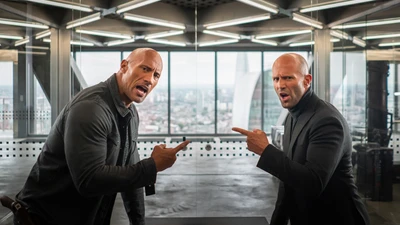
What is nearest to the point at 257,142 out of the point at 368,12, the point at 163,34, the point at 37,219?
the point at 37,219

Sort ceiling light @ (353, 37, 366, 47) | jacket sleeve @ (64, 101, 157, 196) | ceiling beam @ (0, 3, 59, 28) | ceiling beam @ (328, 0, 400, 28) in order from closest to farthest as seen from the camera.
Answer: jacket sleeve @ (64, 101, 157, 196), ceiling beam @ (0, 3, 59, 28), ceiling beam @ (328, 0, 400, 28), ceiling light @ (353, 37, 366, 47)

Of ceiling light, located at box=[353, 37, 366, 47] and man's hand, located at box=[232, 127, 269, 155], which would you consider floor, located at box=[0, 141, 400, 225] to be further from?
man's hand, located at box=[232, 127, 269, 155]

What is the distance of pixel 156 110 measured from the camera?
12.9ft

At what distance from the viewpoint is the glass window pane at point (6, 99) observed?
153 inches

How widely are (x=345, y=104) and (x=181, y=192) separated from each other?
2.54m

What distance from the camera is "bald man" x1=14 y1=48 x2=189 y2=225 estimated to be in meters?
1.13

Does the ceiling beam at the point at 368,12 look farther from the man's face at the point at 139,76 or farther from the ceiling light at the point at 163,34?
the man's face at the point at 139,76

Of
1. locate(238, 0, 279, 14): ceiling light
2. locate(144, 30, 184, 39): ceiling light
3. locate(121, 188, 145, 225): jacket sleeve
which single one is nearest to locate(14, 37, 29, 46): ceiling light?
locate(144, 30, 184, 39): ceiling light

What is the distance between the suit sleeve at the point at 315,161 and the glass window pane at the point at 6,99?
363 cm

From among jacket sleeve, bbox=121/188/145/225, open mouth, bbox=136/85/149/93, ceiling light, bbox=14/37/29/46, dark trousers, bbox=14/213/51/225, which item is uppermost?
ceiling light, bbox=14/37/29/46

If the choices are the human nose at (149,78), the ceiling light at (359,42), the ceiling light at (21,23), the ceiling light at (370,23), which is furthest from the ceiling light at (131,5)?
the ceiling light at (359,42)

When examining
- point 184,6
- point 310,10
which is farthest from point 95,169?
point 310,10

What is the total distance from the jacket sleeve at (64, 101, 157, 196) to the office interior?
2.67m

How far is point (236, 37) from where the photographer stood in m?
3.81
